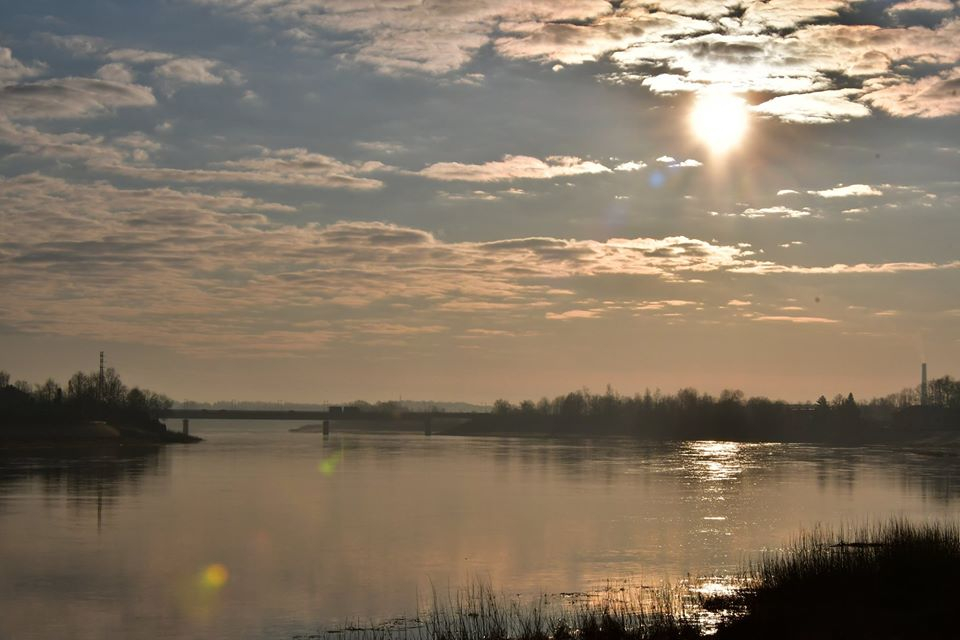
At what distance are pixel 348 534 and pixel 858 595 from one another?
87.6 ft

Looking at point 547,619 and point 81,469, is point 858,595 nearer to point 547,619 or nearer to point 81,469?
point 547,619

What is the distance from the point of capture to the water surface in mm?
32250

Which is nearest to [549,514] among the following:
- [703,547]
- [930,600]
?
[703,547]

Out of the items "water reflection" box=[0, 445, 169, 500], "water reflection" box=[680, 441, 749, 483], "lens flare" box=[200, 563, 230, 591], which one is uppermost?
"lens flare" box=[200, 563, 230, 591]

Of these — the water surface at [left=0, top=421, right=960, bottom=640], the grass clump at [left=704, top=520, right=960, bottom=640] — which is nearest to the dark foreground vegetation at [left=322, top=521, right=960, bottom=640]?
the grass clump at [left=704, top=520, right=960, bottom=640]

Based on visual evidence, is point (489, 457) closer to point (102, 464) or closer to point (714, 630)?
point (102, 464)

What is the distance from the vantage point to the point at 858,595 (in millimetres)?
30359

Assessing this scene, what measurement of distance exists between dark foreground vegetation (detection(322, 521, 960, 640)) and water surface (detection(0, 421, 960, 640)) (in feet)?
8.21

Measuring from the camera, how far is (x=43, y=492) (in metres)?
73.2

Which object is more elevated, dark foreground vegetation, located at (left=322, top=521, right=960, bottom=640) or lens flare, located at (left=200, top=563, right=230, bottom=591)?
dark foreground vegetation, located at (left=322, top=521, right=960, bottom=640)

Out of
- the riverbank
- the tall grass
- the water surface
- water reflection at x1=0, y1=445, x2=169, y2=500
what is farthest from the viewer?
the riverbank

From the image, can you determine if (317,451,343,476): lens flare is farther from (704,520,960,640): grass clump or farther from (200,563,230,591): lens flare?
(704,520,960,640): grass clump

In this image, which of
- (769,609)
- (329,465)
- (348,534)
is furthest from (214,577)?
(329,465)

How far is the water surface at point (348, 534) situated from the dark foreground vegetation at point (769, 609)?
98.6 inches
